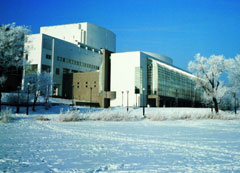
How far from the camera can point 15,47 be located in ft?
84.2

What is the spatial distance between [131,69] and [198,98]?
41.1 meters

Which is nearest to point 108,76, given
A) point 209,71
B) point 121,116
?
point 209,71

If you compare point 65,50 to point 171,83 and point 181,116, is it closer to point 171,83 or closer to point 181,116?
point 171,83

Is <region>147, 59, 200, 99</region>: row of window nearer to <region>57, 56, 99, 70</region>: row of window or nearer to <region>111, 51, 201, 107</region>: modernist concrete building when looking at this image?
<region>111, 51, 201, 107</region>: modernist concrete building

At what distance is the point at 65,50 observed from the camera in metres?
75.2

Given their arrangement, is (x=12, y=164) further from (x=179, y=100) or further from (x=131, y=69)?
(x=179, y=100)

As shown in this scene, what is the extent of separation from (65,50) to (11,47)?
50.9 meters

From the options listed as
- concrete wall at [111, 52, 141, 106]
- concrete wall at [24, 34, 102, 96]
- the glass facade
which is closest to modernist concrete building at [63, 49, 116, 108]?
concrete wall at [111, 52, 141, 106]

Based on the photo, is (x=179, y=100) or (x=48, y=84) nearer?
(x=48, y=84)

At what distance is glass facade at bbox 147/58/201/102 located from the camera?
68688mm

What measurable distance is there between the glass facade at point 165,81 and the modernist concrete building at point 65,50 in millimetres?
24971

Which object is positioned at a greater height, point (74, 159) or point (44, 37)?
point (44, 37)

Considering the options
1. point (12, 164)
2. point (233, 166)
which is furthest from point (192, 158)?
point (12, 164)

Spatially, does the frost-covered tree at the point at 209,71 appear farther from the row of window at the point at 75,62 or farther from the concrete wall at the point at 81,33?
the concrete wall at the point at 81,33
